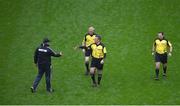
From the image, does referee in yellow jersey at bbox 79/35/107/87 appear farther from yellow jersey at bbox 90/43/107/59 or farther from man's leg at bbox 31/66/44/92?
man's leg at bbox 31/66/44/92

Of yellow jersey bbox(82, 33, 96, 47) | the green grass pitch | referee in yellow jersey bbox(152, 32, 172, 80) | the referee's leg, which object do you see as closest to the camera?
the green grass pitch

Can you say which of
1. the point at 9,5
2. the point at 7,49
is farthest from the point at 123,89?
the point at 9,5

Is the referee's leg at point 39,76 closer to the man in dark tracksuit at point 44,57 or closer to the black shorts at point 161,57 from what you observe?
the man in dark tracksuit at point 44,57

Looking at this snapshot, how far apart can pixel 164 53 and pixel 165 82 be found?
4.25 ft

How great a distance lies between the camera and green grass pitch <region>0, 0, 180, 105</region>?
19438 mm

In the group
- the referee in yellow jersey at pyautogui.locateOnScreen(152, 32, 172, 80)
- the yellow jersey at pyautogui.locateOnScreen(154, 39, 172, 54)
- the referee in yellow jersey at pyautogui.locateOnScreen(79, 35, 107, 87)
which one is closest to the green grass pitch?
the referee in yellow jersey at pyautogui.locateOnScreen(79, 35, 107, 87)

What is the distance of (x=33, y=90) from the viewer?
64.7 feet

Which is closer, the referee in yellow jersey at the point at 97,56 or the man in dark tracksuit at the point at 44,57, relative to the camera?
the man in dark tracksuit at the point at 44,57

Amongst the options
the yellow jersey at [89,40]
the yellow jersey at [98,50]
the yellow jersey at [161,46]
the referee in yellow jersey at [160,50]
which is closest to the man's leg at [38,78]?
the yellow jersey at [98,50]

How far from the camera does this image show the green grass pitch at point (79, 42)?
1944 centimetres

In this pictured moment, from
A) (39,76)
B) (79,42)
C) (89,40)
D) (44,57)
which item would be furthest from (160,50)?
(79,42)

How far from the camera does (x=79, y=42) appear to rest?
25.7 m

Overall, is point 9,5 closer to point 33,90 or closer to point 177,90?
point 33,90

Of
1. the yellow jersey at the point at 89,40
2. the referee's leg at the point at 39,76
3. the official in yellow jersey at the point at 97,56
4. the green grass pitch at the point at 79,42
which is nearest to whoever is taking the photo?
the green grass pitch at the point at 79,42
